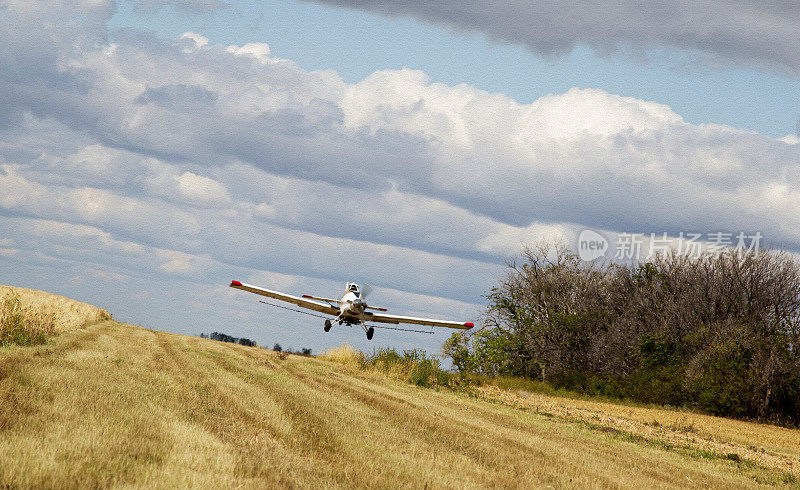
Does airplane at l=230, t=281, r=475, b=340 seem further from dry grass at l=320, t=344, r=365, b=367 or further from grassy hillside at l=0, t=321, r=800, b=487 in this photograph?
grassy hillside at l=0, t=321, r=800, b=487

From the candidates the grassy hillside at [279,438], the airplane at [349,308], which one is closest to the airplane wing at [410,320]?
the airplane at [349,308]

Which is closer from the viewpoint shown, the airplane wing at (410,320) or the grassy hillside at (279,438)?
the grassy hillside at (279,438)

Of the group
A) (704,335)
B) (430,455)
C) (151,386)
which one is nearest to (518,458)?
(430,455)

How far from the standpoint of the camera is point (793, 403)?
96.6 feet

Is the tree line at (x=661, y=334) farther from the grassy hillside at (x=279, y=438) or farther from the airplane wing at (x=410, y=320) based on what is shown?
the grassy hillside at (x=279, y=438)

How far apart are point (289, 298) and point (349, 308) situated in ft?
Result: 15.0

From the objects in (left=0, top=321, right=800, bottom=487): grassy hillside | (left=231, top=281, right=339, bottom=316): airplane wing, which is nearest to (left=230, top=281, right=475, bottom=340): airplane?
(left=231, top=281, right=339, bottom=316): airplane wing

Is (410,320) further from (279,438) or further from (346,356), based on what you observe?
(279,438)

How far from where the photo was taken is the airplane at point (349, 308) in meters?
35.8

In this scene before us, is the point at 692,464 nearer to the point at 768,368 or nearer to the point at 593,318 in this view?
the point at 768,368

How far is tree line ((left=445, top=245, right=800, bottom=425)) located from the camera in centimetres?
2983

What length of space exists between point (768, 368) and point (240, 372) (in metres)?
23.9

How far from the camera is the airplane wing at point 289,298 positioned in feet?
118

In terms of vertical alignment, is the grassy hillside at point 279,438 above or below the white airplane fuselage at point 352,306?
below
